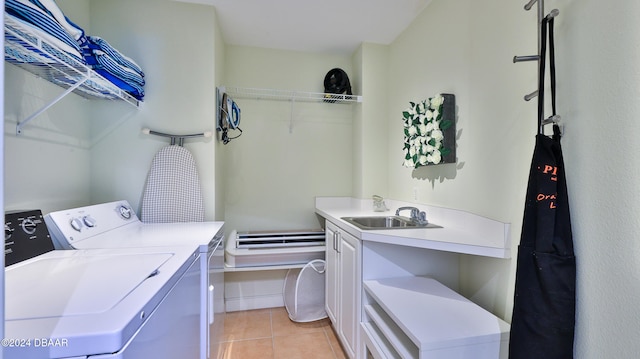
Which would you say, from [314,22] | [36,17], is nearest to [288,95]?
[314,22]

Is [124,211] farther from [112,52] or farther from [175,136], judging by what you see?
[112,52]

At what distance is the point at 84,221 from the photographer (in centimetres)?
136

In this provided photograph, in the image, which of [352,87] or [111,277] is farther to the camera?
[352,87]

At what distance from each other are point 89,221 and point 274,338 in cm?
153

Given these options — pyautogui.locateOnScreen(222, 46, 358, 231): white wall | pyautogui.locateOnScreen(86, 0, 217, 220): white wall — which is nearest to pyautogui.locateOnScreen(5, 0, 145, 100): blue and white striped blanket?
pyautogui.locateOnScreen(86, 0, 217, 220): white wall

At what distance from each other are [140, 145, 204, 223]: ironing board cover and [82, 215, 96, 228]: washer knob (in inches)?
18.3

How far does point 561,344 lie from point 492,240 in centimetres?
A: 50

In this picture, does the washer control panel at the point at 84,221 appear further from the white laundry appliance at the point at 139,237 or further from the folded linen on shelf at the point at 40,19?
the folded linen on shelf at the point at 40,19

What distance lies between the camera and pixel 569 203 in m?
1.04

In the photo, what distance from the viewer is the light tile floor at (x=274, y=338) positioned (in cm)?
199

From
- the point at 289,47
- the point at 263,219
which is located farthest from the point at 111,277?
the point at 289,47

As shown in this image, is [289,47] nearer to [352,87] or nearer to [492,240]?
[352,87]

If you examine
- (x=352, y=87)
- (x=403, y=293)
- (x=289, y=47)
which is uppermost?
(x=289, y=47)

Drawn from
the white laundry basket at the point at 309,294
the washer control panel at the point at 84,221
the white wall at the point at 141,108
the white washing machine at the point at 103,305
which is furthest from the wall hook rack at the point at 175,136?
the white laundry basket at the point at 309,294
